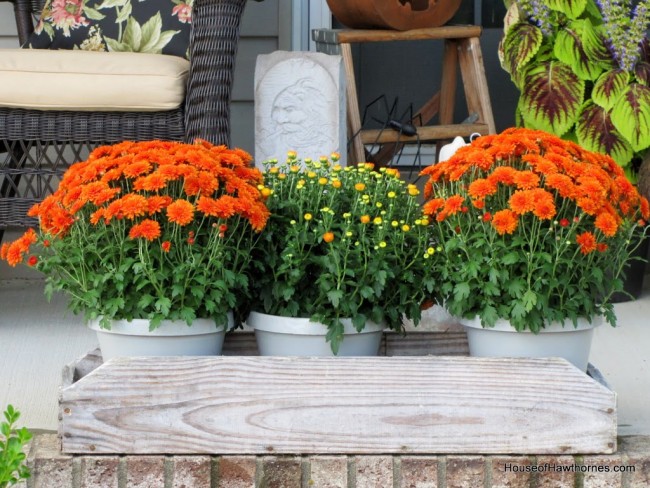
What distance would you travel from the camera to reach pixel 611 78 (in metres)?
2.74

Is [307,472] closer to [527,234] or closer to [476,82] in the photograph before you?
[527,234]

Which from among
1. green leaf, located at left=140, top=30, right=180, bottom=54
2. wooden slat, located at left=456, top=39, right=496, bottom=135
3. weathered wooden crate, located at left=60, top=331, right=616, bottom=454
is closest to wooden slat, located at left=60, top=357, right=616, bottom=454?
weathered wooden crate, located at left=60, top=331, right=616, bottom=454

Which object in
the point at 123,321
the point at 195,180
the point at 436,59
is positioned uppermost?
the point at 436,59

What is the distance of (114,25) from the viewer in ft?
9.80

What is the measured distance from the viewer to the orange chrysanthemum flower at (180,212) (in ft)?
5.33

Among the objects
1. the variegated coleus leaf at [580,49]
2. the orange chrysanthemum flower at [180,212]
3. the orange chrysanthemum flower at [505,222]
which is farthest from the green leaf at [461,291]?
the variegated coleus leaf at [580,49]

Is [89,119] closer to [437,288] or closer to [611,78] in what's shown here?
[437,288]

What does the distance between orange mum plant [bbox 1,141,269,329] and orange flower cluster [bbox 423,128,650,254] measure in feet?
1.10

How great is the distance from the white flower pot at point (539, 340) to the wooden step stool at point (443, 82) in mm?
1397

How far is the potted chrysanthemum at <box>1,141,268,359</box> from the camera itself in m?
1.66

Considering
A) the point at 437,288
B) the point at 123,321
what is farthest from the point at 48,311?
the point at 437,288

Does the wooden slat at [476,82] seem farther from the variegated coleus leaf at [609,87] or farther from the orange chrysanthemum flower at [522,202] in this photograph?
the orange chrysanthemum flower at [522,202]

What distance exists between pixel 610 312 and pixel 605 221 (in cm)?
19

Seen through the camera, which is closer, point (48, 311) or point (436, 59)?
point (48, 311)
